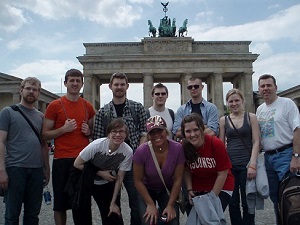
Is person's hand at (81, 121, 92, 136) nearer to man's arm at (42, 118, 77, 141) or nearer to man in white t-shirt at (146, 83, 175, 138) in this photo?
man's arm at (42, 118, 77, 141)

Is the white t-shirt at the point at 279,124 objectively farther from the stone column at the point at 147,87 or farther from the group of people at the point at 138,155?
the stone column at the point at 147,87

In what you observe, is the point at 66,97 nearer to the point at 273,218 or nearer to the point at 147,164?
the point at 147,164

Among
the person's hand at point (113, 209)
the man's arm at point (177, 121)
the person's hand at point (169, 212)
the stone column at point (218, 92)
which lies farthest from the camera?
the stone column at point (218, 92)

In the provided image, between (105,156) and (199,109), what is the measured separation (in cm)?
190

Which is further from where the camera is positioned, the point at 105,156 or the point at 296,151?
the point at 296,151

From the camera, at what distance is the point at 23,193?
185 inches

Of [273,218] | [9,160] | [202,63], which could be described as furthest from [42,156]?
[202,63]

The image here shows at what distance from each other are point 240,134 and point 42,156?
2942mm

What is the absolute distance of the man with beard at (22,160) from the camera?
4.61 metres

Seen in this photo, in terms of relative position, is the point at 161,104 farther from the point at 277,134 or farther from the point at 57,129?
the point at 277,134

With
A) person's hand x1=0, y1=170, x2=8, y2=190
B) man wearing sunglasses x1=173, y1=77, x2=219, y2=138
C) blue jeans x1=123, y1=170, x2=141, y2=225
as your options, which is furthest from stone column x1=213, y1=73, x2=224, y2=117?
person's hand x1=0, y1=170, x2=8, y2=190

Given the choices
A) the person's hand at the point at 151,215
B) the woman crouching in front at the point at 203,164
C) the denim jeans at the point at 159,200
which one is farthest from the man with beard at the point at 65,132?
the woman crouching in front at the point at 203,164

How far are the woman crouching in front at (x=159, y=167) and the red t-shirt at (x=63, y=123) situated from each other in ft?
4.04

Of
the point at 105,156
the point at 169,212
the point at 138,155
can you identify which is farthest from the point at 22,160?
the point at 169,212
